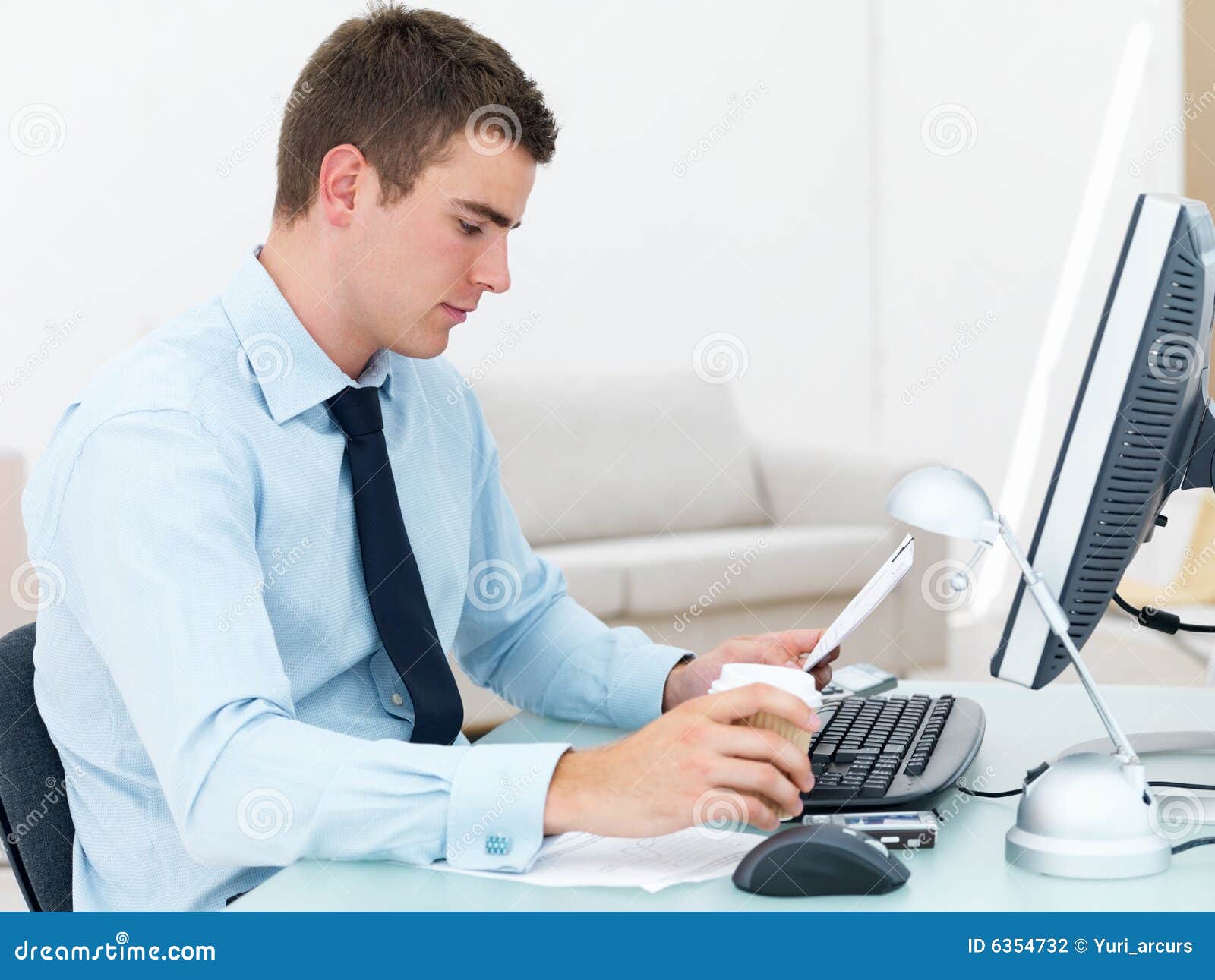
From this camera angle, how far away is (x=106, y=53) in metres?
3.19

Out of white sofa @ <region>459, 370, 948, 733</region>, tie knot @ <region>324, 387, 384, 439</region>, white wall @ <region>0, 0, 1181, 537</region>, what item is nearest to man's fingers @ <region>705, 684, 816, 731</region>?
tie knot @ <region>324, 387, 384, 439</region>

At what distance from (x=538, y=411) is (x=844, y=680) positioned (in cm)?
210

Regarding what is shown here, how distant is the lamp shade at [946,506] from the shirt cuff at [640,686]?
15.6 inches

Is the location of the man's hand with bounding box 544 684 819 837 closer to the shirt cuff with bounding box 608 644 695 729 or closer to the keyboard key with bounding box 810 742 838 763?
the keyboard key with bounding box 810 742 838 763

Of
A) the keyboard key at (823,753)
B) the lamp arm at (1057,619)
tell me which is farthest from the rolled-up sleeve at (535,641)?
the lamp arm at (1057,619)

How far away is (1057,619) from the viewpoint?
2.60 feet

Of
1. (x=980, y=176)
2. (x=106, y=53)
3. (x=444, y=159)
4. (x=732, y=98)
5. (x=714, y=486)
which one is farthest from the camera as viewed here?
(x=980, y=176)

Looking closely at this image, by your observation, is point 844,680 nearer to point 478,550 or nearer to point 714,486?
point 478,550

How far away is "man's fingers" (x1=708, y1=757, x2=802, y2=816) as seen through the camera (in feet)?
2.41

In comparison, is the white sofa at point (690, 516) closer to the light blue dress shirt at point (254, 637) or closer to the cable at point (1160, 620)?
the light blue dress shirt at point (254, 637)

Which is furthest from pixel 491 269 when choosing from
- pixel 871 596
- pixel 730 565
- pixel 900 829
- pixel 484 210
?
pixel 730 565

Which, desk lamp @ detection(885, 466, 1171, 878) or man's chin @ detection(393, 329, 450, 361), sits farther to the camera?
man's chin @ detection(393, 329, 450, 361)

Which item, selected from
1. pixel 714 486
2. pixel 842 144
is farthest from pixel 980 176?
pixel 714 486

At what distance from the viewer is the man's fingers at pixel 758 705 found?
73cm
